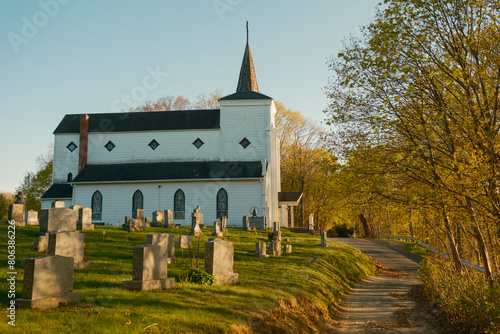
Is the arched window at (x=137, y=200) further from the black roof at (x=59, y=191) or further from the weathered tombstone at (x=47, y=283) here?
the weathered tombstone at (x=47, y=283)

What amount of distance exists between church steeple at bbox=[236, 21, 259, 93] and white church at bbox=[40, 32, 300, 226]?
111mm

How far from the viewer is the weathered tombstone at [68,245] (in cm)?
1054

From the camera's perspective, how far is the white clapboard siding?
34750 mm

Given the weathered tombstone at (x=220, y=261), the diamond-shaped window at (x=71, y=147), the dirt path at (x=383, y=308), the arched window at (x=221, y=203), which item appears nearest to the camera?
the weathered tombstone at (x=220, y=261)

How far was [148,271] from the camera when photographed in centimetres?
937

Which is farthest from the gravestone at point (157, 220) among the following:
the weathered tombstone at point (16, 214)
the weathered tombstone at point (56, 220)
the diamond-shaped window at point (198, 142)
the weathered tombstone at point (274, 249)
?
the diamond-shaped window at point (198, 142)

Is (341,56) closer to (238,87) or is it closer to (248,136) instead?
(248,136)

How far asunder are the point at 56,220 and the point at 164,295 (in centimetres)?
699

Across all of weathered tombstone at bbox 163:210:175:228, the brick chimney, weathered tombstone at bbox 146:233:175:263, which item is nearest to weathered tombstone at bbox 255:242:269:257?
weathered tombstone at bbox 146:233:175:263

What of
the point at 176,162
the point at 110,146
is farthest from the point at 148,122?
the point at 176,162

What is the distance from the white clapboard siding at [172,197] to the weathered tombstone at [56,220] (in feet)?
66.4

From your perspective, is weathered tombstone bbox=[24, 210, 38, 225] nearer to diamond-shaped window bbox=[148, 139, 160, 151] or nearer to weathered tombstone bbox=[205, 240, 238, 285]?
weathered tombstone bbox=[205, 240, 238, 285]

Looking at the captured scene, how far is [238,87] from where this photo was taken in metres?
43.5

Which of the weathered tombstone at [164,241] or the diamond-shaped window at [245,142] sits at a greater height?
the diamond-shaped window at [245,142]
